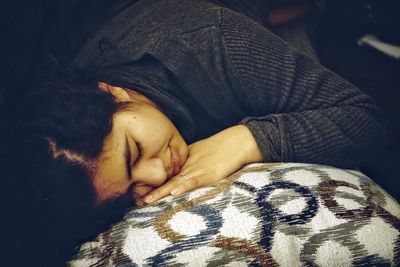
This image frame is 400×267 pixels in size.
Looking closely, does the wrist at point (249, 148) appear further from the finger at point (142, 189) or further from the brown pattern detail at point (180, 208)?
the finger at point (142, 189)

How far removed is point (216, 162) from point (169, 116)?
0.17m

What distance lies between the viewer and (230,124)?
35.0 inches

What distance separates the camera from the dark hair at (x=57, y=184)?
2.04 ft

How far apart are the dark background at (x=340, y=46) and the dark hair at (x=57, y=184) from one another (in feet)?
0.25

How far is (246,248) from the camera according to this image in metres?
0.50

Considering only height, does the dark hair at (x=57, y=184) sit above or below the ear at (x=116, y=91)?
below

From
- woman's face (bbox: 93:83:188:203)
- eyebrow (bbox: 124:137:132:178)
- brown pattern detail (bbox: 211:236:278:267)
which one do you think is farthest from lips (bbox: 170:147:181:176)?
brown pattern detail (bbox: 211:236:278:267)

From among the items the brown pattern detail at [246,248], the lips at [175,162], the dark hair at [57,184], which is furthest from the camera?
the lips at [175,162]

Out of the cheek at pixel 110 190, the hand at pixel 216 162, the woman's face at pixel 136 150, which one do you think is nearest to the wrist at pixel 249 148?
the hand at pixel 216 162

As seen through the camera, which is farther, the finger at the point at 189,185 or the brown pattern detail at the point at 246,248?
the finger at the point at 189,185

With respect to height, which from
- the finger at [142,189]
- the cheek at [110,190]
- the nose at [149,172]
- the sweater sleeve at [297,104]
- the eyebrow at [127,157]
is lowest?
the finger at [142,189]

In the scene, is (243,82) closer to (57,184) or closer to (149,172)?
(149,172)

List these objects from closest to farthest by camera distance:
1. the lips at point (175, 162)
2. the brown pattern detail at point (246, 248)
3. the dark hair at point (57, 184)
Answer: the brown pattern detail at point (246, 248) < the dark hair at point (57, 184) < the lips at point (175, 162)

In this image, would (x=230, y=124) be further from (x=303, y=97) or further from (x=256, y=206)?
(x=256, y=206)
